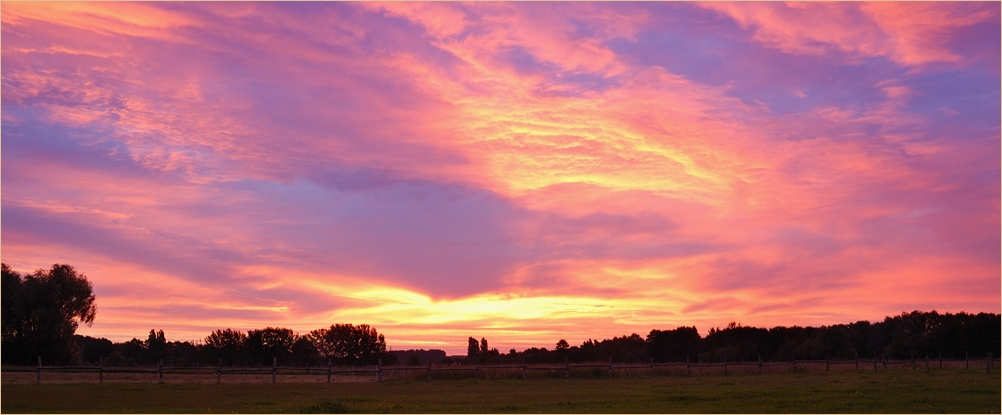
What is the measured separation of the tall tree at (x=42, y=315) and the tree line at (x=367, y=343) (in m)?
0.08

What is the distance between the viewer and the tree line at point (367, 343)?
62.8 metres

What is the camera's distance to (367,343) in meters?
99.9

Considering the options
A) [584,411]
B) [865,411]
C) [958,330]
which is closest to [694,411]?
[584,411]

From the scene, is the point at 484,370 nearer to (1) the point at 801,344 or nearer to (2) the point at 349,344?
(2) the point at 349,344

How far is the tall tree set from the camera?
61.9 meters

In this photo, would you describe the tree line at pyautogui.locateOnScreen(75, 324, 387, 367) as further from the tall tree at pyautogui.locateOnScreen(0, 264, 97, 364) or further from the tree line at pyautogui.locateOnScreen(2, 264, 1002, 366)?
the tall tree at pyautogui.locateOnScreen(0, 264, 97, 364)

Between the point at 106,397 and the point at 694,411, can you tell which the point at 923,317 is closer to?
the point at 694,411

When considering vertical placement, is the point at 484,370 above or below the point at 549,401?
below

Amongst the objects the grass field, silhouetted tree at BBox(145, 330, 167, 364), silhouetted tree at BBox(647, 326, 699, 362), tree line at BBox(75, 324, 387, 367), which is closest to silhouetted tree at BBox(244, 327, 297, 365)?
tree line at BBox(75, 324, 387, 367)

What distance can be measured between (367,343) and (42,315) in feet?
142

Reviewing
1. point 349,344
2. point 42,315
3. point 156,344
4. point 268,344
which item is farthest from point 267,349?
point 42,315

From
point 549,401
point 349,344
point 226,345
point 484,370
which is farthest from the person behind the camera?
point 349,344

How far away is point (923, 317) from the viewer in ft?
334

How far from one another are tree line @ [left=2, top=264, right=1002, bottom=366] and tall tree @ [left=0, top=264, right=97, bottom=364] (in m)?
0.08
